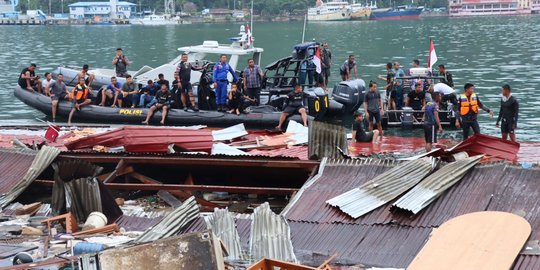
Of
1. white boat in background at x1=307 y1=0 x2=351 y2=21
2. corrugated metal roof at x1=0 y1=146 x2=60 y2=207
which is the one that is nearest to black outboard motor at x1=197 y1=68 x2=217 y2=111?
corrugated metal roof at x1=0 y1=146 x2=60 y2=207

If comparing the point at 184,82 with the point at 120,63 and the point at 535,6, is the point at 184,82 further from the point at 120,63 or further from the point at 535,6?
the point at 535,6

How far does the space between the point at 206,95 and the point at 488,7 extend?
469 ft

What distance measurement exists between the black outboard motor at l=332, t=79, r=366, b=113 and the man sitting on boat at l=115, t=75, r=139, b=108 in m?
6.15

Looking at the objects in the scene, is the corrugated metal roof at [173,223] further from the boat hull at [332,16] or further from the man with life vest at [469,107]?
the boat hull at [332,16]

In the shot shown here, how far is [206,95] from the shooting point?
89.0ft

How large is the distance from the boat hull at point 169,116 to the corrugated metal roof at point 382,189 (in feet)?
36.7

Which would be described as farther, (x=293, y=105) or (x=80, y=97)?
(x=80, y=97)

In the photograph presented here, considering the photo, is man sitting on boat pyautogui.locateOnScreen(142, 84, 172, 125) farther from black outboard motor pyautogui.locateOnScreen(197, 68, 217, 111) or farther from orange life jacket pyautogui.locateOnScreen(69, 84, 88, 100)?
orange life jacket pyautogui.locateOnScreen(69, 84, 88, 100)

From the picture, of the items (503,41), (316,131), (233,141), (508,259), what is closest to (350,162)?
(316,131)

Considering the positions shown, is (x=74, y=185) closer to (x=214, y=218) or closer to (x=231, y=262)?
(x=214, y=218)

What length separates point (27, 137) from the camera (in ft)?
77.8

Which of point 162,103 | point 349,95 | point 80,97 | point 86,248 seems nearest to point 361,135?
point 349,95

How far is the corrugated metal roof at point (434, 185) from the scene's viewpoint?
1316 centimetres

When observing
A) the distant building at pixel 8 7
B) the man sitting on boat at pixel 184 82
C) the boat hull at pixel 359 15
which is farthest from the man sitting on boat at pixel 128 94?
the distant building at pixel 8 7
